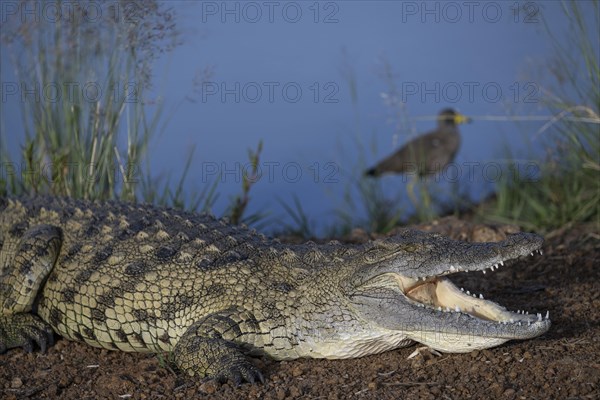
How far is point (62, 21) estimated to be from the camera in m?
7.62

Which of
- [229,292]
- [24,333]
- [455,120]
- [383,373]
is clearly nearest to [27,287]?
[24,333]

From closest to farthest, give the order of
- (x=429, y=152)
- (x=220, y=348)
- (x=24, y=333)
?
1. (x=220, y=348)
2. (x=24, y=333)
3. (x=429, y=152)

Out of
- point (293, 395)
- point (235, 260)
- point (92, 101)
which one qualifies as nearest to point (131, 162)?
point (92, 101)

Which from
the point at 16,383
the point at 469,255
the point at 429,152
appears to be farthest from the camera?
the point at 429,152

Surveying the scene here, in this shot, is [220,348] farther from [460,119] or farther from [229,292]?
[460,119]

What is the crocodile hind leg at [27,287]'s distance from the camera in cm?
520

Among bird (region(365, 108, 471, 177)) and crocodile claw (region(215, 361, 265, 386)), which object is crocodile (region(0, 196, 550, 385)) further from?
bird (region(365, 108, 471, 177))

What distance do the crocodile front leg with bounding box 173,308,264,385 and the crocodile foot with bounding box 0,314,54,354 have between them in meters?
1.15

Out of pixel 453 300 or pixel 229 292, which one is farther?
pixel 229 292

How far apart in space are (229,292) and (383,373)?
100 centimetres

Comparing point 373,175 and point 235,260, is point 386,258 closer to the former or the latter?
point 235,260

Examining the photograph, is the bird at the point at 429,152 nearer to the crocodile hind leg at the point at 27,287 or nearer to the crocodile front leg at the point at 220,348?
the crocodile hind leg at the point at 27,287

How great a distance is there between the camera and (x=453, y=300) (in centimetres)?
439

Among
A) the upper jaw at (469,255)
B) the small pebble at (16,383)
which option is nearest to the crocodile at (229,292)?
the upper jaw at (469,255)
